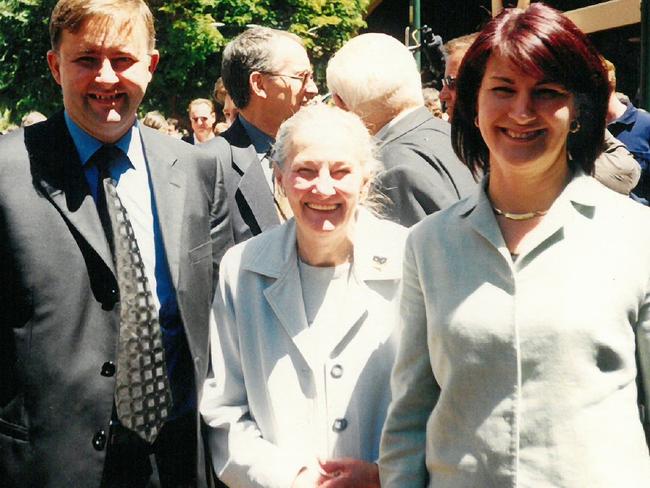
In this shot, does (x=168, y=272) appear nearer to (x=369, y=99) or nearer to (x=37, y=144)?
(x=37, y=144)

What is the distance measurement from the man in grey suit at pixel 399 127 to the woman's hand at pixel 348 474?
40.9 inches

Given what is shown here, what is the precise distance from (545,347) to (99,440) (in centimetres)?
138

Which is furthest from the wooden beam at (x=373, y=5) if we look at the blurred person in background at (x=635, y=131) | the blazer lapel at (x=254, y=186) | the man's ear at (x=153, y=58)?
the man's ear at (x=153, y=58)

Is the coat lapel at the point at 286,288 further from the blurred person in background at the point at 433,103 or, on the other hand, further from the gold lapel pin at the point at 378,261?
the blurred person in background at the point at 433,103

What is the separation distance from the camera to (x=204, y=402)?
274cm

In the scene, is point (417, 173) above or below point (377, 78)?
below

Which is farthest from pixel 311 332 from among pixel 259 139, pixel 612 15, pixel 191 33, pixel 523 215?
pixel 191 33

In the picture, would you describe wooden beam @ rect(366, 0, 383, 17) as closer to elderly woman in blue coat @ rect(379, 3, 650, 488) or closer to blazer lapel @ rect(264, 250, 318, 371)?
blazer lapel @ rect(264, 250, 318, 371)

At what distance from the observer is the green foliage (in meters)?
19.3

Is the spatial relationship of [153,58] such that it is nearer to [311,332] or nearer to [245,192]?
[245,192]

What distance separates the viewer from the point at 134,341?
2.70 metres

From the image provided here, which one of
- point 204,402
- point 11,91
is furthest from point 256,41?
point 11,91

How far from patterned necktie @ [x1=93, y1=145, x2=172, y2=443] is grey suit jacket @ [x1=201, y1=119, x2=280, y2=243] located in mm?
890

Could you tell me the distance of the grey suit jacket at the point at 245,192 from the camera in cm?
372
